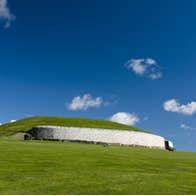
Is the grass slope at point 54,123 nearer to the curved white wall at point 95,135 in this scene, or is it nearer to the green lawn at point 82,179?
the curved white wall at point 95,135

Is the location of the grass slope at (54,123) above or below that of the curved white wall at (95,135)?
above

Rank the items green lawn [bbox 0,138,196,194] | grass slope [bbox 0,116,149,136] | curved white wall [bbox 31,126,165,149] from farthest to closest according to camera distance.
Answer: grass slope [bbox 0,116,149,136] → curved white wall [bbox 31,126,165,149] → green lawn [bbox 0,138,196,194]

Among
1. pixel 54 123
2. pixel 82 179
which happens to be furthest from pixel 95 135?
pixel 82 179

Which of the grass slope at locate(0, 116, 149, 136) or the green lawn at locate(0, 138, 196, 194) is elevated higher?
the grass slope at locate(0, 116, 149, 136)

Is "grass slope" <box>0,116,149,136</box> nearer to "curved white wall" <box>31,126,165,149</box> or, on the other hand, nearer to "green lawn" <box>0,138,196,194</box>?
"curved white wall" <box>31,126,165,149</box>

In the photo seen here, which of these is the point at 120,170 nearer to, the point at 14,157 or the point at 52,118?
the point at 14,157

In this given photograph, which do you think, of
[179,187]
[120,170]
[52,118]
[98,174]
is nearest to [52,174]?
[98,174]

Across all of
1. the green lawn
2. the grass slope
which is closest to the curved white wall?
the grass slope

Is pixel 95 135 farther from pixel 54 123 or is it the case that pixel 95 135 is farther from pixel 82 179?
pixel 82 179

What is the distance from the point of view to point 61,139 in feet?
246

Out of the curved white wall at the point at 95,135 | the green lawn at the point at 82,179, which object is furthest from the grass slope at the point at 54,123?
the green lawn at the point at 82,179

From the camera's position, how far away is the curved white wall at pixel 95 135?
247 ft

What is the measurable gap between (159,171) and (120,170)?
276cm

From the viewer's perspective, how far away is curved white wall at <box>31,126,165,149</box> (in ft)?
247
